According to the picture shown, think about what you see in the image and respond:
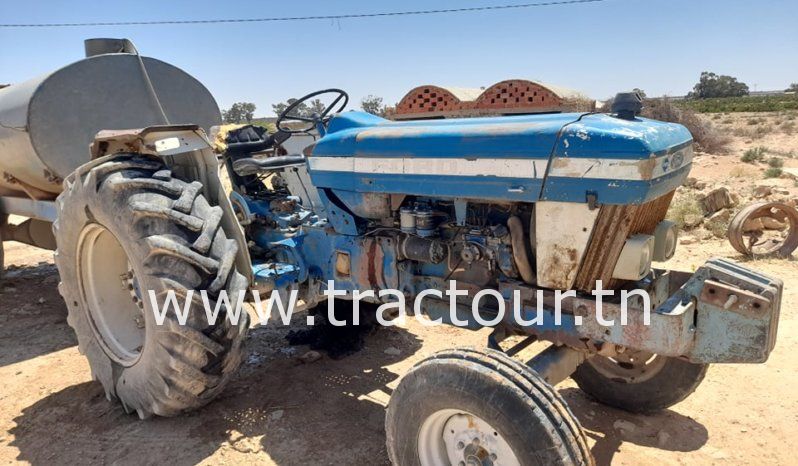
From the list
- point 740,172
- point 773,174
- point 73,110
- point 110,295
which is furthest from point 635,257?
point 740,172

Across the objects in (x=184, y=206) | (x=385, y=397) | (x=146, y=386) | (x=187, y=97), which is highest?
(x=187, y=97)

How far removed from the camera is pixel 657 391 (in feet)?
10.5

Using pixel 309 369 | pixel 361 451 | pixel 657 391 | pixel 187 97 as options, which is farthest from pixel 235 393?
pixel 187 97

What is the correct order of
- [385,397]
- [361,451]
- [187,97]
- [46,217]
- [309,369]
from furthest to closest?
[187,97] < [46,217] < [309,369] < [385,397] < [361,451]

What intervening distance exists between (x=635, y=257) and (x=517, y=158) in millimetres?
646

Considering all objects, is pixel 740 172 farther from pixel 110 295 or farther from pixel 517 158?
pixel 110 295

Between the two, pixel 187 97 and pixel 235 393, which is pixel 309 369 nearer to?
pixel 235 393

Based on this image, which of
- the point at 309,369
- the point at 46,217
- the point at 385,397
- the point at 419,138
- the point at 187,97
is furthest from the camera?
the point at 187,97

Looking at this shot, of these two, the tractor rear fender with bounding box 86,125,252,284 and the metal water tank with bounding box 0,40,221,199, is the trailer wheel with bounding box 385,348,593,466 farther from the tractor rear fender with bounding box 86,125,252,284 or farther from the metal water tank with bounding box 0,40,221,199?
the metal water tank with bounding box 0,40,221,199

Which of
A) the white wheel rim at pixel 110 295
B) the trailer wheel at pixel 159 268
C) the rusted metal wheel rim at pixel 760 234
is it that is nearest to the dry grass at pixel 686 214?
the rusted metal wheel rim at pixel 760 234

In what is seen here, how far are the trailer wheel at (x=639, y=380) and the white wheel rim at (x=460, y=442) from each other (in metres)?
1.04

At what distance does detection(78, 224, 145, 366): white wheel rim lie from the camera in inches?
140

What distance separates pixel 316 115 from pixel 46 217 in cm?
309

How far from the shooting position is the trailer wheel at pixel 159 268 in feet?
9.56
